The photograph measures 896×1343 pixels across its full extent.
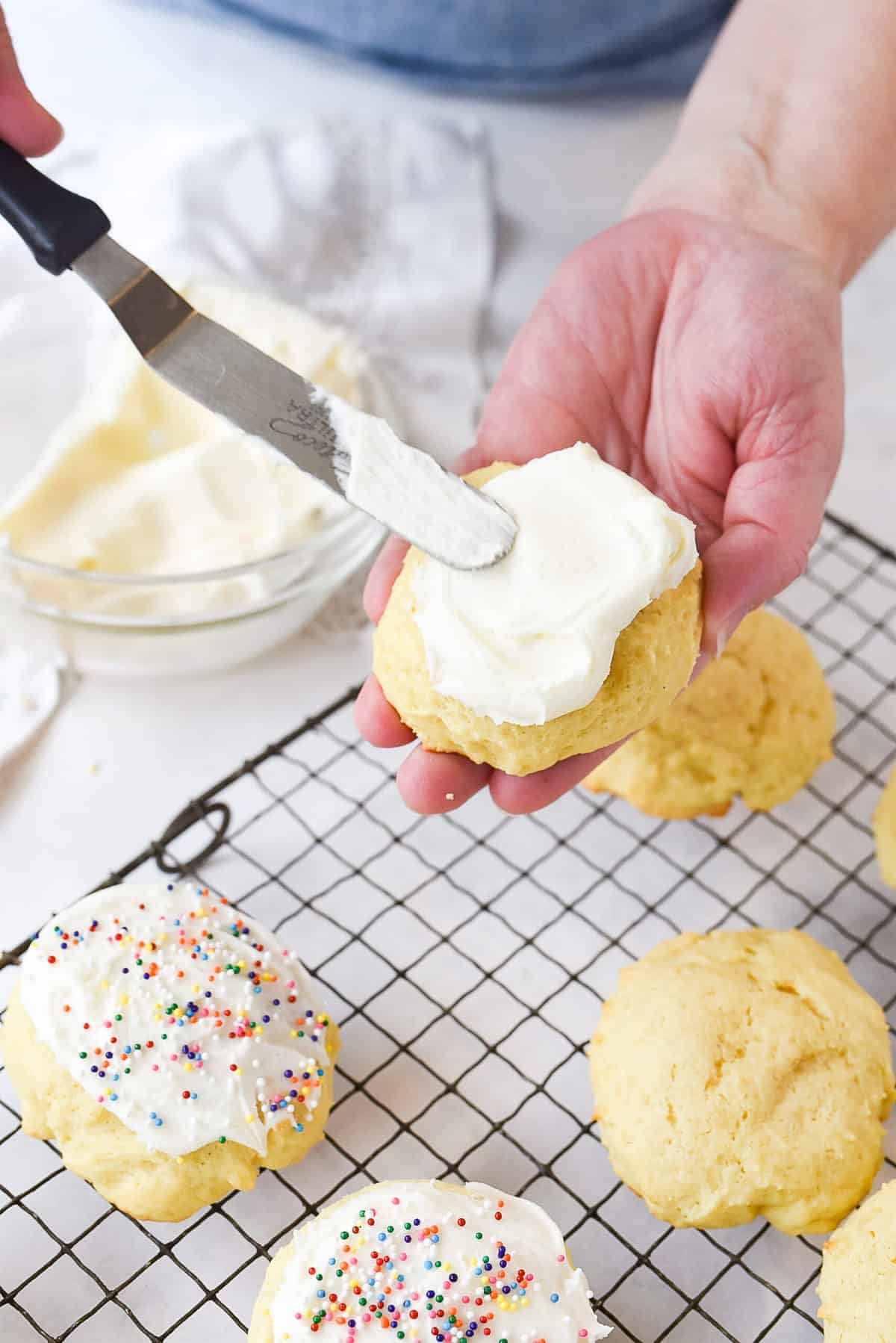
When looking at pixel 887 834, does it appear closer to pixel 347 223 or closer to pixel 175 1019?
pixel 175 1019

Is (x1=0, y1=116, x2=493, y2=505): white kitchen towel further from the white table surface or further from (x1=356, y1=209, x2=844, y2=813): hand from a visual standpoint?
(x1=356, y1=209, x2=844, y2=813): hand

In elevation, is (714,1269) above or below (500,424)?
below

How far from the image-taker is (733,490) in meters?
1.29

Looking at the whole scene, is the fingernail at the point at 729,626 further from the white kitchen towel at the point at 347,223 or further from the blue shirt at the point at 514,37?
the blue shirt at the point at 514,37

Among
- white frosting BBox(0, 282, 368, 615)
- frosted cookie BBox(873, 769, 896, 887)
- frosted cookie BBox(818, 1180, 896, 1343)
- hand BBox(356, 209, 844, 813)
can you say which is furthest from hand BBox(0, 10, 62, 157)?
frosted cookie BBox(818, 1180, 896, 1343)

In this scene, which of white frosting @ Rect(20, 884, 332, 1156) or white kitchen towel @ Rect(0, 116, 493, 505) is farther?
white kitchen towel @ Rect(0, 116, 493, 505)

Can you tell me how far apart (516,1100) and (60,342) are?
1200 millimetres

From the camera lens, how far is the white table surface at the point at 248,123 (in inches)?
62.8

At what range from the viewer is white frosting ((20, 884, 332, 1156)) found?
120 cm

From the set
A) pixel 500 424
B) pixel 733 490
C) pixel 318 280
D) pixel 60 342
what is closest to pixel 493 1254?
pixel 733 490

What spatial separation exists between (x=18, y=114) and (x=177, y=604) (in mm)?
554

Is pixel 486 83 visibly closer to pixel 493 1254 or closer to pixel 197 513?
pixel 197 513

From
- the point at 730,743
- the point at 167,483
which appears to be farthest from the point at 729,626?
the point at 167,483

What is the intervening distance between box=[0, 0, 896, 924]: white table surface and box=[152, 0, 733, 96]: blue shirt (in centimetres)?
6
